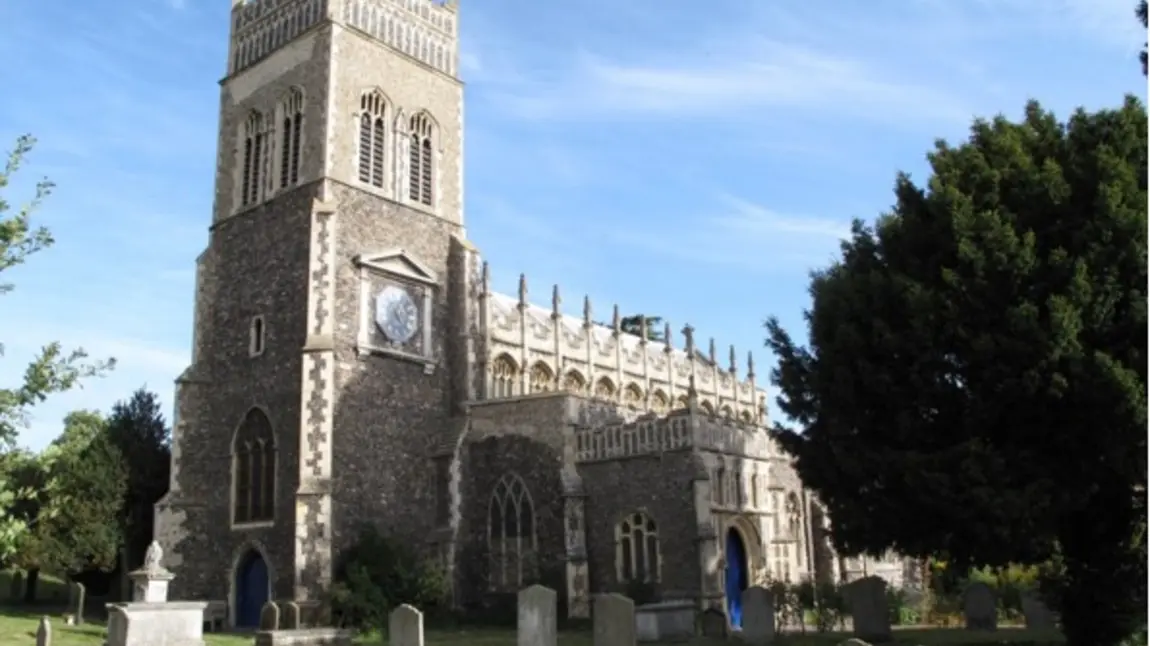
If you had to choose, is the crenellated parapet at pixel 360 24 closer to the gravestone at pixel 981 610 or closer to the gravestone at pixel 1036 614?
the gravestone at pixel 981 610

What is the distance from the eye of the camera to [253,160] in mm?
31562

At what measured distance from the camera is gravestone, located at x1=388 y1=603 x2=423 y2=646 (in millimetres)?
17094

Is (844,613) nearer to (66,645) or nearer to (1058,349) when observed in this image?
(1058,349)

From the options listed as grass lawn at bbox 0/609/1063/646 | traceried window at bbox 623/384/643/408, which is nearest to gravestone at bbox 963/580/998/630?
grass lawn at bbox 0/609/1063/646

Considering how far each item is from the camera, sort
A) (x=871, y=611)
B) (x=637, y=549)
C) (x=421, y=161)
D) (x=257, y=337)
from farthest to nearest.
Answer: (x=421, y=161) → (x=257, y=337) → (x=637, y=549) → (x=871, y=611)

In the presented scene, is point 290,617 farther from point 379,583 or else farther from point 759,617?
point 759,617

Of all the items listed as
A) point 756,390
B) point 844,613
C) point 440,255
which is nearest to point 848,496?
point 844,613

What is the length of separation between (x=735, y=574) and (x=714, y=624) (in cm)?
495

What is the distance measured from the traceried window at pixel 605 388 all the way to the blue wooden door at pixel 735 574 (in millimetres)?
14632

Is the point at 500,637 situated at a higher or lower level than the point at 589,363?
lower

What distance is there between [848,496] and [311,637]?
1047 centimetres

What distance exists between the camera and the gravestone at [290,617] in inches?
935

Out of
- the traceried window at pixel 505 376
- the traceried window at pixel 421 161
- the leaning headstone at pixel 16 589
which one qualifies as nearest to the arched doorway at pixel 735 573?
the traceried window at pixel 505 376

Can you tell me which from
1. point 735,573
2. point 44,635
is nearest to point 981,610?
point 735,573
